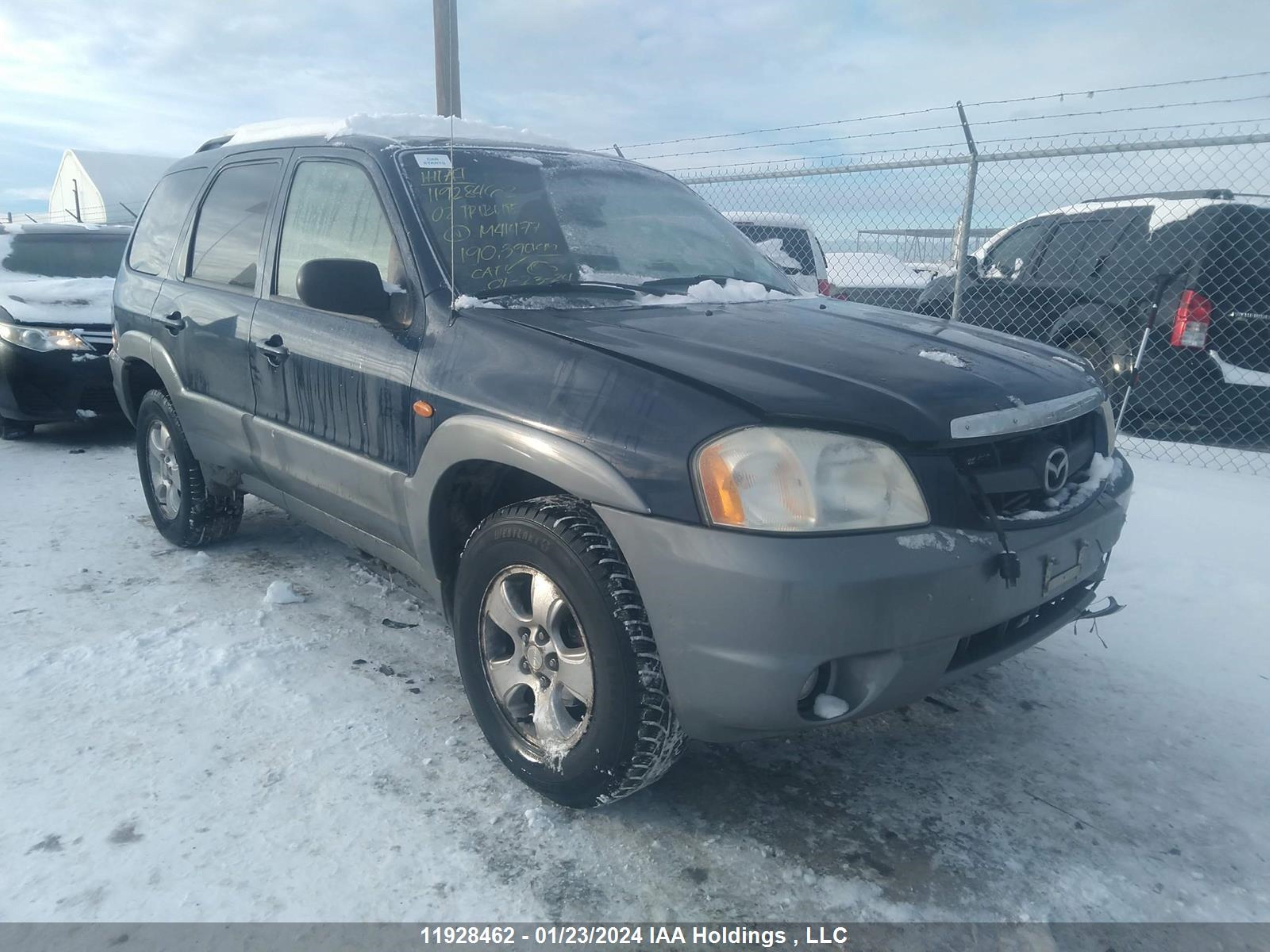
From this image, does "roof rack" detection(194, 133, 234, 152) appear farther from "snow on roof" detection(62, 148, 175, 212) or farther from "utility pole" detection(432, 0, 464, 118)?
"snow on roof" detection(62, 148, 175, 212)

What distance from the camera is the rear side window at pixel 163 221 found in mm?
4250

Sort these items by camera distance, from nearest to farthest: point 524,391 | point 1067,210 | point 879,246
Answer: point 524,391 → point 1067,210 → point 879,246

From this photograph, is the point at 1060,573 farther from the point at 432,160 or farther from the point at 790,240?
the point at 790,240

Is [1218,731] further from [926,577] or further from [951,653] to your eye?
[926,577]

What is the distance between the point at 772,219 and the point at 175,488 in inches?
223

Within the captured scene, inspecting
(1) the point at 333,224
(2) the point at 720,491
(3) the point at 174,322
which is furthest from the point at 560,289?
(3) the point at 174,322

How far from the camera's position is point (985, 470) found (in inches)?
88.6

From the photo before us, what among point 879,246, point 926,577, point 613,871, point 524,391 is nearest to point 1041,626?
point 926,577

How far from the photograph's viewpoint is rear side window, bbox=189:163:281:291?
3.62m

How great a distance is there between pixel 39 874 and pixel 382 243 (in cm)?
192

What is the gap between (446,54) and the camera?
336 inches

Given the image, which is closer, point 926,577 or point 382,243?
point 926,577

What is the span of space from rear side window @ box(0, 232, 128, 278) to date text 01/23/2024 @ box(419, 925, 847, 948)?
7.12m

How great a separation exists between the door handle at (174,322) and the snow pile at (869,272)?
243 inches
